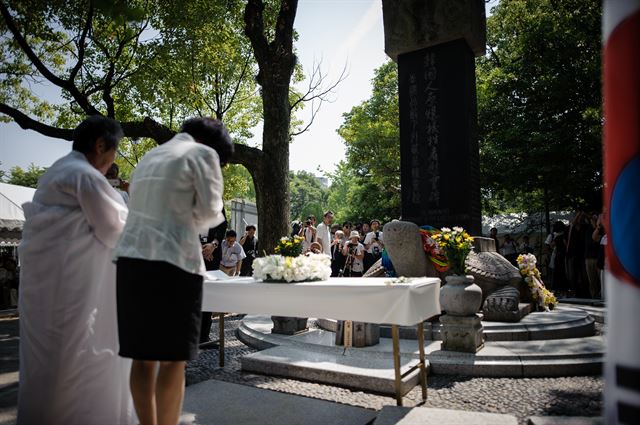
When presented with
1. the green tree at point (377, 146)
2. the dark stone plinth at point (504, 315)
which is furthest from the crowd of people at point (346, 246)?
the green tree at point (377, 146)

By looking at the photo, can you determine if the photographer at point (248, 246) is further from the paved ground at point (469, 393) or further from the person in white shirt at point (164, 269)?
the person in white shirt at point (164, 269)

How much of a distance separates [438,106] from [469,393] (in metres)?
5.90

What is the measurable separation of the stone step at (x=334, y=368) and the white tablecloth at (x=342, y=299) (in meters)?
0.85

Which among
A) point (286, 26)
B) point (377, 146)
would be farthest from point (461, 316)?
point (377, 146)

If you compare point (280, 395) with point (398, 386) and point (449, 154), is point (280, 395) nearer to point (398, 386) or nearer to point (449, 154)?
point (398, 386)

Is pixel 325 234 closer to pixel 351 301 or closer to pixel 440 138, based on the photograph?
pixel 440 138

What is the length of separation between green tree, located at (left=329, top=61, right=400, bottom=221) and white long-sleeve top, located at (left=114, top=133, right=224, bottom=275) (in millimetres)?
22089

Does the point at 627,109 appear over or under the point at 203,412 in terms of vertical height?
over

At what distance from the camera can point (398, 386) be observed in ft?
11.8

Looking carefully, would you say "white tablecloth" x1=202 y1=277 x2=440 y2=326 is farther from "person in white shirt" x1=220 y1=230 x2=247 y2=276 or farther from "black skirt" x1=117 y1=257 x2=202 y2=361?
"person in white shirt" x1=220 y1=230 x2=247 y2=276

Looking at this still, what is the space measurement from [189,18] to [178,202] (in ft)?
41.6

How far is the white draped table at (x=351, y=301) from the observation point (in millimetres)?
3379

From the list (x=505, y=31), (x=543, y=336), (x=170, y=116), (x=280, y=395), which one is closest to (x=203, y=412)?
(x=280, y=395)

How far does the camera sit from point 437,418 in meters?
3.06
